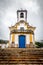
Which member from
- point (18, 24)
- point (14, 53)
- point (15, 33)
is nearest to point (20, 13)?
point (18, 24)

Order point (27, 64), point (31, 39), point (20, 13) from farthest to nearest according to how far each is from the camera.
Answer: point (20, 13) < point (31, 39) < point (27, 64)

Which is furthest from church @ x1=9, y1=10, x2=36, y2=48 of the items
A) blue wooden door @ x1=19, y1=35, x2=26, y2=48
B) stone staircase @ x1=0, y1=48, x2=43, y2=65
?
stone staircase @ x1=0, y1=48, x2=43, y2=65

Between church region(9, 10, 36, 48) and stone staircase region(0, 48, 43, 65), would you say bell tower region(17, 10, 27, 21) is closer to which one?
church region(9, 10, 36, 48)

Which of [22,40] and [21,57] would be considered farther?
[22,40]

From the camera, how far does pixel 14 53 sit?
1055 centimetres

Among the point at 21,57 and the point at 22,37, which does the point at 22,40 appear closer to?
the point at 22,37

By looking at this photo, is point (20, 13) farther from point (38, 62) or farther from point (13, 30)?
point (38, 62)

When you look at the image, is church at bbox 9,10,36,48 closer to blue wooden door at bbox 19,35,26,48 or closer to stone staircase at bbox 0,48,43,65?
blue wooden door at bbox 19,35,26,48

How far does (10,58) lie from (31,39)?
59.8 ft

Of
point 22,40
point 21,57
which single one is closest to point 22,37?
point 22,40

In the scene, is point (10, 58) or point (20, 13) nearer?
point (10, 58)

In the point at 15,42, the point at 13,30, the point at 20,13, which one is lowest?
the point at 15,42

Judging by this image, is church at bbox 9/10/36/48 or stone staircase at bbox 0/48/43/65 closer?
stone staircase at bbox 0/48/43/65

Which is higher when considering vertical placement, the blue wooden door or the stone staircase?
the stone staircase
